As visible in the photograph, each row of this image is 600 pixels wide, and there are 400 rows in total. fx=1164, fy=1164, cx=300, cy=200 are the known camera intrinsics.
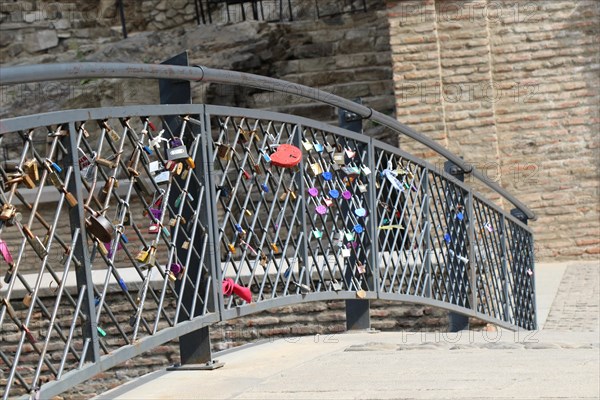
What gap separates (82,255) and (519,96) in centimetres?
898

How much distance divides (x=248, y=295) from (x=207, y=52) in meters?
10.1

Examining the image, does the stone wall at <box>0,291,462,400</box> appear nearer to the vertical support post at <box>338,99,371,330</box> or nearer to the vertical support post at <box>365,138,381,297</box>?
the vertical support post at <box>338,99,371,330</box>

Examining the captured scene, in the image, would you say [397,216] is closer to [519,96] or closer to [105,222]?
[105,222]

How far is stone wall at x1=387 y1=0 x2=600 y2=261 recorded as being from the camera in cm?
1170

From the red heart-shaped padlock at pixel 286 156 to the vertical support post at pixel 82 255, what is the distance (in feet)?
4.88

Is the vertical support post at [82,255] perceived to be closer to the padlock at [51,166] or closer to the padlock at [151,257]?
the padlock at [51,166]

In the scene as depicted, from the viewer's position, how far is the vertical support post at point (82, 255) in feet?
11.0

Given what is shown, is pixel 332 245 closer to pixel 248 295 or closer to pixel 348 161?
pixel 348 161

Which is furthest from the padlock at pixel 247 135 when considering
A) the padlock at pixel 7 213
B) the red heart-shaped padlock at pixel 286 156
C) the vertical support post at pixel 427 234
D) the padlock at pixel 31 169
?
the vertical support post at pixel 427 234

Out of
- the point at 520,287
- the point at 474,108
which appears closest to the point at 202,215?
the point at 520,287

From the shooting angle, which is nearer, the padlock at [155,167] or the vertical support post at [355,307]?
the padlock at [155,167]

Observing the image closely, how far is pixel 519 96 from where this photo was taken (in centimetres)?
1180

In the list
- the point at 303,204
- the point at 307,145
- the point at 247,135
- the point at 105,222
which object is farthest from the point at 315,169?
the point at 105,222

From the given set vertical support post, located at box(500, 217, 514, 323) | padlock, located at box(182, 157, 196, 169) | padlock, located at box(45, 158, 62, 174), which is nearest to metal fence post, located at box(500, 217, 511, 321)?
vertical support post, located at box(500, 217, 514, 323)
